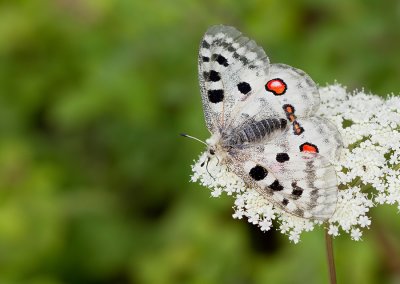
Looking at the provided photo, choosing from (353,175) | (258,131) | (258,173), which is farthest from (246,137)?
(353,175)

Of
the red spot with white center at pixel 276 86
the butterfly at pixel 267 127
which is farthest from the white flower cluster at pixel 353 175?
the red spot with white center at pixel 276 86

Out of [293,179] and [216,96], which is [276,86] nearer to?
[216,96]

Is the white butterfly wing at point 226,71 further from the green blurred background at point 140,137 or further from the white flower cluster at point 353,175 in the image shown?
the green blurred background at point 140,137

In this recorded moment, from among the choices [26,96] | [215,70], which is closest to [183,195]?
[26,96]

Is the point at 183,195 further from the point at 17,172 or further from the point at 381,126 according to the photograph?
the point at 381,126

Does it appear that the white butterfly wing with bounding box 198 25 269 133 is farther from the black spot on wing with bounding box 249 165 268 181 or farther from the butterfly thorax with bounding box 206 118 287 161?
the black spot on wing with bounding box 249 165 268 181
